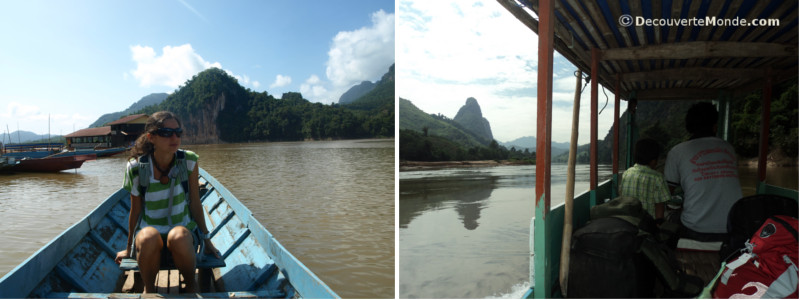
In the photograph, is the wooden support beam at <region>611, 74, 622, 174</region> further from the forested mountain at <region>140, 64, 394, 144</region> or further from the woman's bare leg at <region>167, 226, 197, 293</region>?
the forested mountain at <region>140, 64, 394, 144</region>

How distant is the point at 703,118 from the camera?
111 inches

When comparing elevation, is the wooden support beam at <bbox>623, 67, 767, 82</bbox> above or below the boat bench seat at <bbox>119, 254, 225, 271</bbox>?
above

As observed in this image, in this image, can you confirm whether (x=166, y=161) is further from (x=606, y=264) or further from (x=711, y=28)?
(x=711, y=28)

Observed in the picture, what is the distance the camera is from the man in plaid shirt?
9.94ft

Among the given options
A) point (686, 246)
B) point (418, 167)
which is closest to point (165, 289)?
point (686, 246)

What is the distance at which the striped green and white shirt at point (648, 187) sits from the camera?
3031 mm

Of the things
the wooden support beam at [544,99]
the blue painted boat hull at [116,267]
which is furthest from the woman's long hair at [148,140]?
the wooden support beam at [544,99]

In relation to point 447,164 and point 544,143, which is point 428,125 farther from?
point 544,143

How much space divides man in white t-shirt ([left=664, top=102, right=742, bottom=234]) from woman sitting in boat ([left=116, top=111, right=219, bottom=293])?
9.83 feet

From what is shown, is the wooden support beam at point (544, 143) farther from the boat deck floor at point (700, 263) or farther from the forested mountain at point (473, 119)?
the forested mountain at point (473, 119)

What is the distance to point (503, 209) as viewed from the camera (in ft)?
A: 52.6

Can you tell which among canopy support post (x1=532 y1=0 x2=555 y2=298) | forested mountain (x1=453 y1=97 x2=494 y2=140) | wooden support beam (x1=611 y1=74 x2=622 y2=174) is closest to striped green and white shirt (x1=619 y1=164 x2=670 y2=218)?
canopy support post (x1=532 y1=0 x2=555 y2=298)

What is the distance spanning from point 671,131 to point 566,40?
2789cm

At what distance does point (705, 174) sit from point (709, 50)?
1.15 metres
